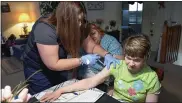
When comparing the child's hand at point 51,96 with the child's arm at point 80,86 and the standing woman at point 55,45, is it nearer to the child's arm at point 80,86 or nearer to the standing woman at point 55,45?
the child's arm at point 80,86

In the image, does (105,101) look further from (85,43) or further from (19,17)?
(19,17)

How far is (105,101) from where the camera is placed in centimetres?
93

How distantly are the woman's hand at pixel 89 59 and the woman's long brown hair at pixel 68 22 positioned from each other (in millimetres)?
111

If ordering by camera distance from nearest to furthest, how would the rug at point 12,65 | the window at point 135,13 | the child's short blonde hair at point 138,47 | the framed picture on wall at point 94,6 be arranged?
the child's short blonde hair at point 138,47 → the rug at point 12,65 → the window at point 135,13 → the framed picture on wall at point 94,6

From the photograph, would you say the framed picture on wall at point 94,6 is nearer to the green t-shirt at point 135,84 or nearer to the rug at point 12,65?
the rug at point 12,65

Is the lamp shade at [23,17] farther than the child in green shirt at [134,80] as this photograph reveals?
Yes

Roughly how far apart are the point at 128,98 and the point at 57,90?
452 millimetres

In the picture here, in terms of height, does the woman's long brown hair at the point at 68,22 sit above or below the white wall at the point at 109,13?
below

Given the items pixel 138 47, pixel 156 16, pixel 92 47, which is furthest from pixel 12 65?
pixel 156 16

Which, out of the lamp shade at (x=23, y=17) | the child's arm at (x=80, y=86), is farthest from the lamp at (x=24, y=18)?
the child's arm at (x=80, y=86)

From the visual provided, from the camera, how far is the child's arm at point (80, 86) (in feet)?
3.21

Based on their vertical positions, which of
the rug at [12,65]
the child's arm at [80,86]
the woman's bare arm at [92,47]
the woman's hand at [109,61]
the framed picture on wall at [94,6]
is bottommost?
the rug at [12,65]

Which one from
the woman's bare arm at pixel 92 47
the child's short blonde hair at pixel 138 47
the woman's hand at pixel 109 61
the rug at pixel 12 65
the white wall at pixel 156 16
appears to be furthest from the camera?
the white wall at pixel 156 16

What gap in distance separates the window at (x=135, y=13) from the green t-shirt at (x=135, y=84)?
3.78m
